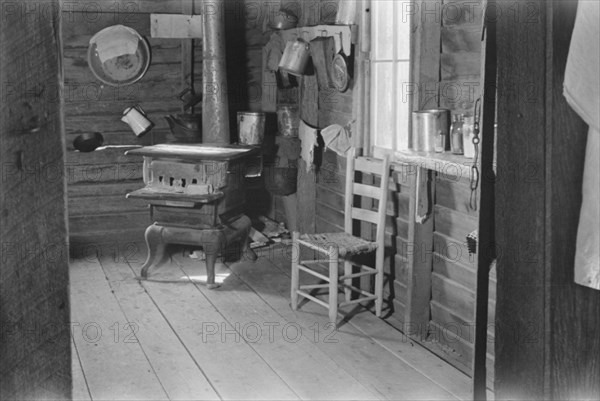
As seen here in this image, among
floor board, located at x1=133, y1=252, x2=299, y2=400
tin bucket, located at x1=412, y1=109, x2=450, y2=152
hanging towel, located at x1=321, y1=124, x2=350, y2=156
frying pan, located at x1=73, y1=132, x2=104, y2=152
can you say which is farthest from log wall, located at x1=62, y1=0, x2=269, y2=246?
tin bucket, located at x1=412, y1=109, x2=450, y2=152

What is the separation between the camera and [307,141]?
5.93 meters

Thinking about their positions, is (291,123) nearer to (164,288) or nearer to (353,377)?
(164,288)

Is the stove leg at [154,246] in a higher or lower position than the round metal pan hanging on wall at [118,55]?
lower

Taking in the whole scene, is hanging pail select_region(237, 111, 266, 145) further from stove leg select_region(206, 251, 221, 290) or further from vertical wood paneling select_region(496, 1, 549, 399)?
vertical wood paneling select_region(496, 1, 549, 399)

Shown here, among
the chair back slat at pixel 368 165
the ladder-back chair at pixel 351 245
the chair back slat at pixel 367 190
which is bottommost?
the ladder-back chair at pixel 351 245

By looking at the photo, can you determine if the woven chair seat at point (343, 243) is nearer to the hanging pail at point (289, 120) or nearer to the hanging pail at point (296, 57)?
the hanging pail at point (296, 57)

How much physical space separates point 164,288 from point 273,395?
2.03 metres

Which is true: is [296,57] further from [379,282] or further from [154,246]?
[379,282]

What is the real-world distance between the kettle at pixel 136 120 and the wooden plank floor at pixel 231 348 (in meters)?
1.35

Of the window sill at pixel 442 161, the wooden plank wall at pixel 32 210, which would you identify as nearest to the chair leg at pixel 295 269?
the window sill at pixel 442 161

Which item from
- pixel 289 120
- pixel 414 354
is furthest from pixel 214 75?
pixel 414 354

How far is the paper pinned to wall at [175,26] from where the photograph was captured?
21.3ft

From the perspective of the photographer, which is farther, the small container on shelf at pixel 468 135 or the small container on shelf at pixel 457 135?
the small container on shelf at pixel 457 135

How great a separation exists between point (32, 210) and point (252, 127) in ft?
16.2
